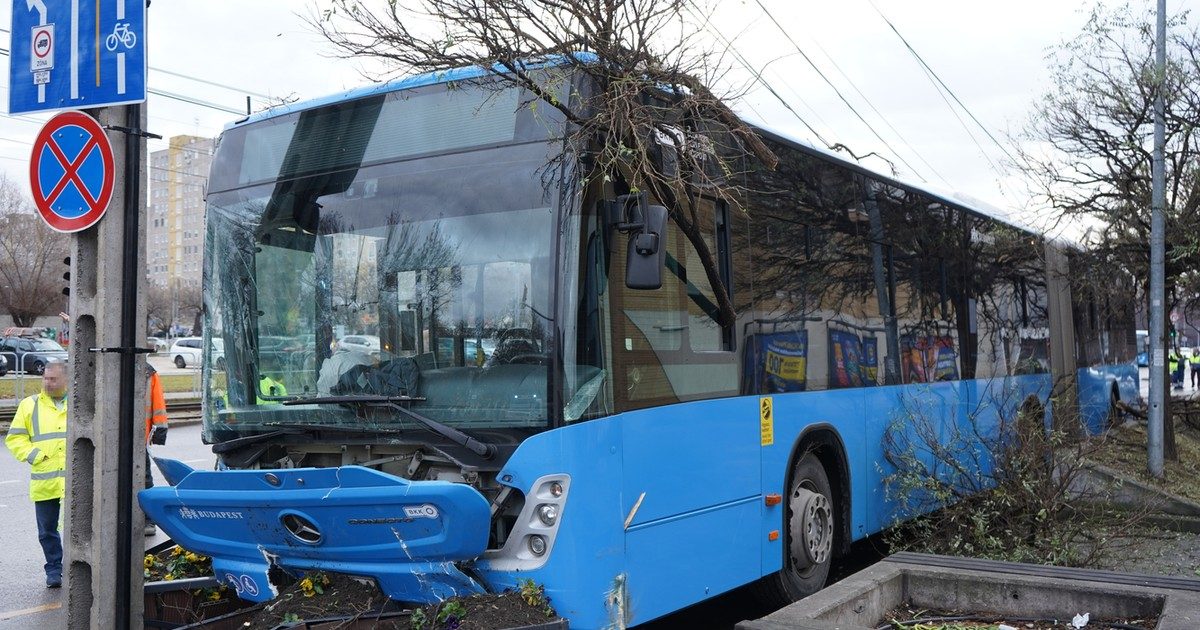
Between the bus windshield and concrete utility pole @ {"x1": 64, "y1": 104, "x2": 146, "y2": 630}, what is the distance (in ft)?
1.50

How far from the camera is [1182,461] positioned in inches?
618

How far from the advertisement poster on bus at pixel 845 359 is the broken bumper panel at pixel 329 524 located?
12.4 feet

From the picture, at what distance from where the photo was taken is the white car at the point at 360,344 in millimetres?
5742

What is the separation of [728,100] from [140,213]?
3.39 metres

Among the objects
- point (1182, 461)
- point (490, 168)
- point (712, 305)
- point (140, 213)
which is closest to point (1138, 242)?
point (1182, 461)

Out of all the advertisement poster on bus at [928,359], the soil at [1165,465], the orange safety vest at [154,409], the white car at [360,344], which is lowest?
the soil at [1165,465]

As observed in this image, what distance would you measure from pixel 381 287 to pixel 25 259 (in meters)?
56.8

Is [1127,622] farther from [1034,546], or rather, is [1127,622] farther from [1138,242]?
[1138,242]

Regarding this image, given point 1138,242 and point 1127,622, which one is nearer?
point 1127,622

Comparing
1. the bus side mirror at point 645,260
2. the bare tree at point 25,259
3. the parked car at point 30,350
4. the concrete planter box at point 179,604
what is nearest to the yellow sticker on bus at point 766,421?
the bus side mirror at point 645,260

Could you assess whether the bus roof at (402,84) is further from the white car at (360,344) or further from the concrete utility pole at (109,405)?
the white car at (360,344)

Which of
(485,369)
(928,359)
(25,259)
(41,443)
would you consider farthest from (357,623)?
(25,259)

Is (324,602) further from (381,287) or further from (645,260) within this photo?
(645,260)

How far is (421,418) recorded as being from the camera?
541 centimetres
